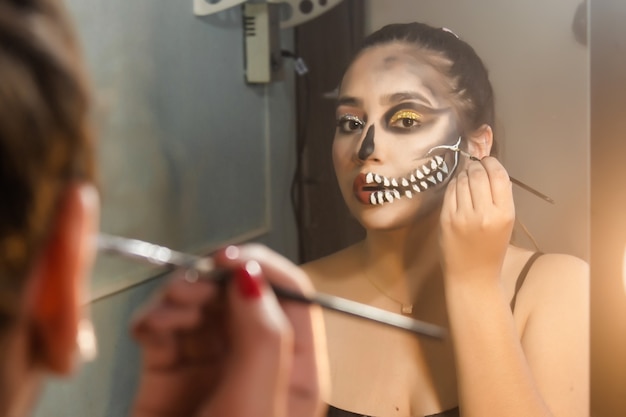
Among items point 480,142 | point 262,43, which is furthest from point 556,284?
point 262,43

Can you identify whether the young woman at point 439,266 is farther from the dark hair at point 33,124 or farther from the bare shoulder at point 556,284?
the dark hair at point 33,124

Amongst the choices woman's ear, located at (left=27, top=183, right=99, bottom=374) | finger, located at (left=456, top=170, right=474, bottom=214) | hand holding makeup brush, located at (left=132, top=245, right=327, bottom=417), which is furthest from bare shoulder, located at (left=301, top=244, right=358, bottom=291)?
woman's ear, located at (left=27, top=183, right=99, bottom=374)

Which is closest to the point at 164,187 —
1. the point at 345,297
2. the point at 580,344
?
the point at 345,297

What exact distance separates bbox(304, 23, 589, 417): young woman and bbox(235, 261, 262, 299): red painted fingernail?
0.30 m

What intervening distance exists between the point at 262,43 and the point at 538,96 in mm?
279

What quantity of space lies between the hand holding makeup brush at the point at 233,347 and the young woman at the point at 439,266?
9.6 inches

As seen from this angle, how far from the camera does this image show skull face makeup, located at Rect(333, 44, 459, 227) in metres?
0.68

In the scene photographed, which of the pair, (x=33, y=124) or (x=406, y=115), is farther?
(x=406, y=115)

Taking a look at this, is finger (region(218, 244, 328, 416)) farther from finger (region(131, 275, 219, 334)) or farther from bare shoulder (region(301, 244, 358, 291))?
bare shoulder (region(301, 244, 358, 291))

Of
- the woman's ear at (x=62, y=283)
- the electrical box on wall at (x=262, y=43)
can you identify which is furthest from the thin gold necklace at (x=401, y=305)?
the woman's ear at (x=62, y=283)

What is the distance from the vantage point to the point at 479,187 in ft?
2.19

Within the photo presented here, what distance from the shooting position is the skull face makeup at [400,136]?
68cm

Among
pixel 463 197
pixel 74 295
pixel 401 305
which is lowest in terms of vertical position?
pixel 401 305

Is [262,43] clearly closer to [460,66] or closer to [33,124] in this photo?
[460,66]
